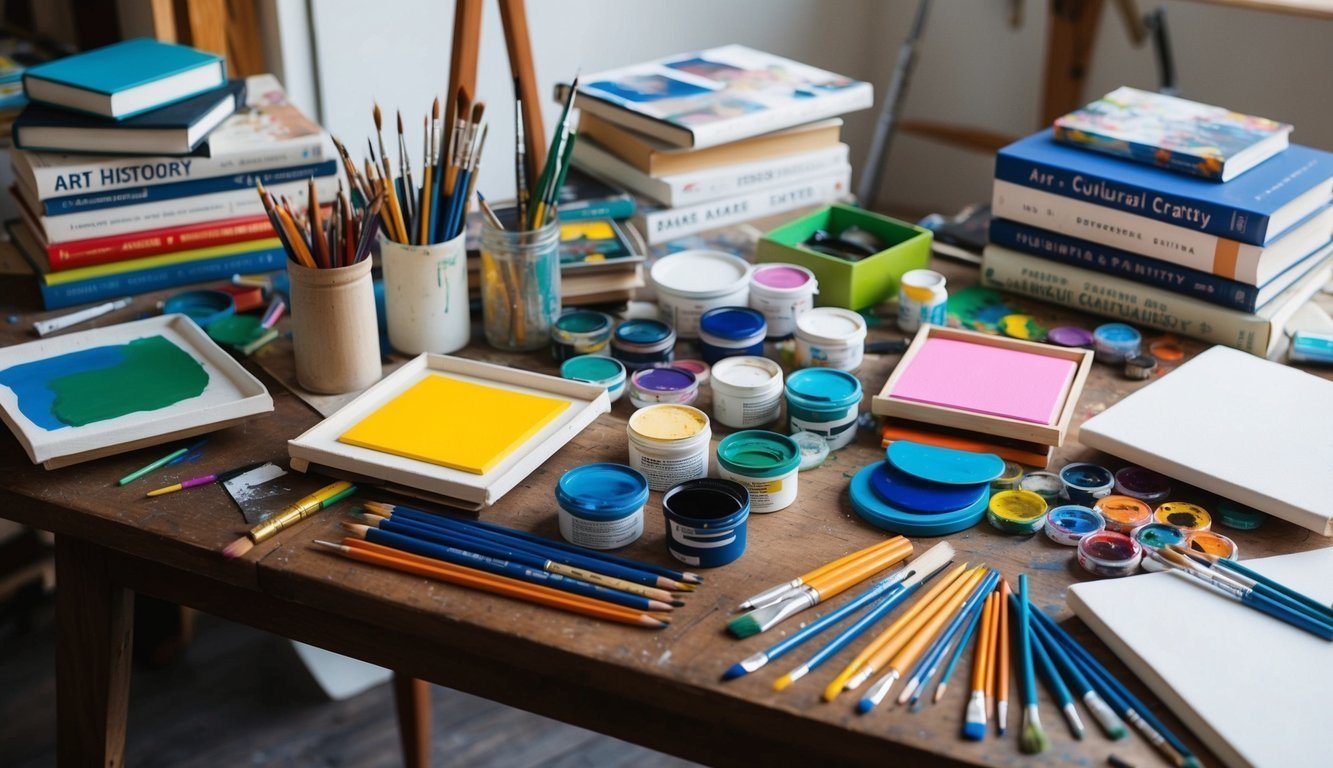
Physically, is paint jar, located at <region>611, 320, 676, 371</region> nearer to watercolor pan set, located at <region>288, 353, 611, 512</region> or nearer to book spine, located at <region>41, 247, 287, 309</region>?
watercolor pan set, located at <region>288, 353, 611, 512</region>

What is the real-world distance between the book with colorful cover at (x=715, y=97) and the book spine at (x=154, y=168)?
0.37 metres

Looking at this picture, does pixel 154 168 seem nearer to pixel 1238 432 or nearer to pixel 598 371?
pixel 598 371

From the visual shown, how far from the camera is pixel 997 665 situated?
89 centimetres

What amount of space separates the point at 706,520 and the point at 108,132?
86 cm

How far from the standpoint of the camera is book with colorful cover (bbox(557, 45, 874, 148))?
5.04 feet

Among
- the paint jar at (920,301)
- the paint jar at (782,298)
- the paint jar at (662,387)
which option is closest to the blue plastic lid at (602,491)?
the paint jar at (662,387)

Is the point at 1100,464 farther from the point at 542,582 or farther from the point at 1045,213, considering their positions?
the point at 542,582

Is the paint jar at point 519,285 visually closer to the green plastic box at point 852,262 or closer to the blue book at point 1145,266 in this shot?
the green plastic box at point 852,262

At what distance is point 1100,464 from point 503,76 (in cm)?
158

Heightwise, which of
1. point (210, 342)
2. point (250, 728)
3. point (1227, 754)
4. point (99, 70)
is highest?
point (99, 70)

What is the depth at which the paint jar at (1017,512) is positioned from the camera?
1037 mm

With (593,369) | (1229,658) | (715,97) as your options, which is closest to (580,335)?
(593,369)

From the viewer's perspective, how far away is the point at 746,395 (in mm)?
1172

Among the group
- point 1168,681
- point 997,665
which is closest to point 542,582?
point 997,665
